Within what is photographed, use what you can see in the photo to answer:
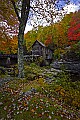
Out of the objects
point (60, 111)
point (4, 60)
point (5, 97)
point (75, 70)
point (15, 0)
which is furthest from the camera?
point (4, 60)

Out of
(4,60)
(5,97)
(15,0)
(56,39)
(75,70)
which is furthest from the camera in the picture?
(56,39)

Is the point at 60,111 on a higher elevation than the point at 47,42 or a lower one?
lower

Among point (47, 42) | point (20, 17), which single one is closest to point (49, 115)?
point (20, 17)

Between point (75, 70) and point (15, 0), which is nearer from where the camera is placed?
point (15, 0)

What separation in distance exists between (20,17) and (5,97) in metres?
8.45

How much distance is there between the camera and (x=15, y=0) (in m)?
16.3

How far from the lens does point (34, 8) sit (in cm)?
1705

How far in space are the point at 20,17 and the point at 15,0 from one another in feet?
5.03

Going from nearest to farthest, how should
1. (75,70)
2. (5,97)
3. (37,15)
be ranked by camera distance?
(5,97) → (37,15) → (75,70)

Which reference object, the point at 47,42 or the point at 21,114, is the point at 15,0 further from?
the point at 47,42

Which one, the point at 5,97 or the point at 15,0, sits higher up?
the point at 15,0

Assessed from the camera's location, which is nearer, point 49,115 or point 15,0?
point 49,115

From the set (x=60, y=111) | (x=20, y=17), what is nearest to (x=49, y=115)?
(x=60, y=111)

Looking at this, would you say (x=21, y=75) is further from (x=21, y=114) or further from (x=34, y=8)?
(x=21, y=114)
